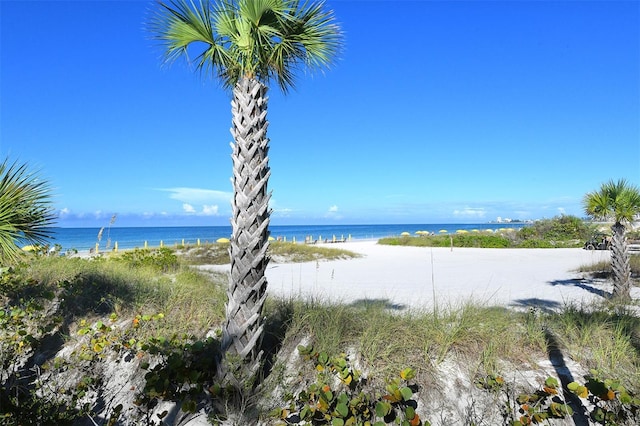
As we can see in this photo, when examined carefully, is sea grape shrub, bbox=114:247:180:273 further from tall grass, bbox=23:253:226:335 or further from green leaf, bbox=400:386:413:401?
green leaf, bbox=400:386:413:401

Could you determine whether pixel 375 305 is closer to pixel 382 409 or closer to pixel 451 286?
pixel 382 409

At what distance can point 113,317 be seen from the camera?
5.45 meters

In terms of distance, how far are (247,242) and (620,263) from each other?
31.1 feet

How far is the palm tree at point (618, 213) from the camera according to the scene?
8688mm

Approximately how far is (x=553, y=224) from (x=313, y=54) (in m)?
39.8

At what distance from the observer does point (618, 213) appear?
28.8 ft

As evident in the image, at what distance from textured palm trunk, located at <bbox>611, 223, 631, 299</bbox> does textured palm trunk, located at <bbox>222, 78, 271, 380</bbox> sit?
9122 millimetres

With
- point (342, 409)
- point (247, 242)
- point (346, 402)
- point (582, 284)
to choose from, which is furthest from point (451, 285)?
point (247, 242)

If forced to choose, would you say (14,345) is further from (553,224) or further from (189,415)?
(553,224)

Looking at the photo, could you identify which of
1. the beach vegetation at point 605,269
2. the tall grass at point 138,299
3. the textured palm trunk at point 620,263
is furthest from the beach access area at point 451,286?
the tall grass at point 138,299

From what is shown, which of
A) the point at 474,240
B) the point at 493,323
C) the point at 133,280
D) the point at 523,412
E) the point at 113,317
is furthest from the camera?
the point at 474,240

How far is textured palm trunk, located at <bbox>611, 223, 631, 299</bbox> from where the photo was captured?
28.8 ft

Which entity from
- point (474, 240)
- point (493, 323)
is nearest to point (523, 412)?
point (493, 323)

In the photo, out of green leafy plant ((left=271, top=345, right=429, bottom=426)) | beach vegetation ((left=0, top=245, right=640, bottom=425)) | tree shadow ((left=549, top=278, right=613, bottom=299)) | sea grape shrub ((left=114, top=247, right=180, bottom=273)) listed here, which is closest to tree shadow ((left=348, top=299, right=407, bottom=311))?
beach vegetation ((left=0, top=245, right=640, bottom=425))
